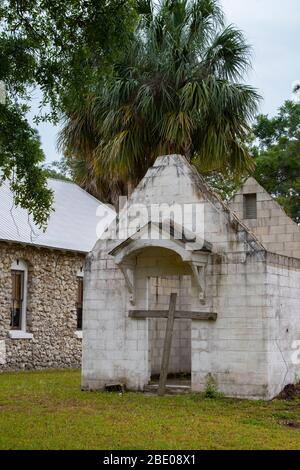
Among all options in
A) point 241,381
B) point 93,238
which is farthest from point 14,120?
point 93,238

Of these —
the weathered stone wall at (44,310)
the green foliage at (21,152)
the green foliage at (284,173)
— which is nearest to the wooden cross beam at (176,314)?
the green foliage at (21,152)

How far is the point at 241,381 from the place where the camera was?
50.3 feet

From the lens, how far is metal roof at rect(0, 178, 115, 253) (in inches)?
980

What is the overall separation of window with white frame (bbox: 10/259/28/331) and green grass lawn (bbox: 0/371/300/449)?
8119mm

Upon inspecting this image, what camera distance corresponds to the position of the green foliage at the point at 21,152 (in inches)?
481

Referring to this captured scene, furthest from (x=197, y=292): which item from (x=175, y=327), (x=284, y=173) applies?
(x=284, y=173)

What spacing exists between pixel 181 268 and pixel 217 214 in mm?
2143

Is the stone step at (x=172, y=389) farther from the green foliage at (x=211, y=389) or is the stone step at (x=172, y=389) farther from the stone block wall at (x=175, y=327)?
the stone block wall at (x=175, y=327)

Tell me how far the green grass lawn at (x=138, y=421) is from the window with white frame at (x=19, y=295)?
8119mm

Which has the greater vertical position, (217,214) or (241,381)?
(217,214)

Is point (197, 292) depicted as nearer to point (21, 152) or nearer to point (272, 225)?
point (272, 225)

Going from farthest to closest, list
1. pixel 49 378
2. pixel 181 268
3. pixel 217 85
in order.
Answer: pixel 217 85 → pixel 49 378 → pixel 181 268

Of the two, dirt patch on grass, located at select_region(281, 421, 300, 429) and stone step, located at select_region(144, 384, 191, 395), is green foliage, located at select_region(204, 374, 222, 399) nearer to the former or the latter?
stone step, located at select_region(144, 384, 191, 395)
